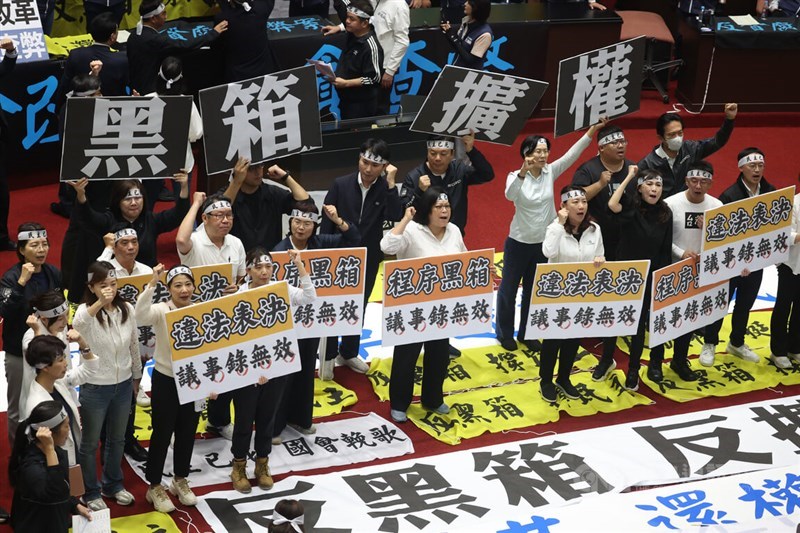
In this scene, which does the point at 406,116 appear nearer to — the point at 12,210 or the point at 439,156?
the point at 439,156

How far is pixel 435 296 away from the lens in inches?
303

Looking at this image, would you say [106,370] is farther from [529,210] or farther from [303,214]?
[529,210]

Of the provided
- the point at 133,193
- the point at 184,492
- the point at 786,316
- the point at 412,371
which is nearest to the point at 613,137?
the point at 786,316

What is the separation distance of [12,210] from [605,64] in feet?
17.5

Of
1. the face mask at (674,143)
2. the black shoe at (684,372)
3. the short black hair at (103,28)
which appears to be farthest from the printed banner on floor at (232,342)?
the short black hair at (103,28)

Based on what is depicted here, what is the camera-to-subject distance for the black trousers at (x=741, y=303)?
877 cm

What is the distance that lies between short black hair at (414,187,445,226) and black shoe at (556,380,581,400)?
1.62 m

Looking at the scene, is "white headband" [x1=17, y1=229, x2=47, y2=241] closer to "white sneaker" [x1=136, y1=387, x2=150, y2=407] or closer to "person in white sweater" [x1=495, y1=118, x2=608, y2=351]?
"white sneaker" [x1=136, y1=387, x2=150, y2=407]

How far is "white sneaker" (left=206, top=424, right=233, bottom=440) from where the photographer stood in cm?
763

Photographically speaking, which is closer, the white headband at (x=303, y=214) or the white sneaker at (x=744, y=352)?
the white headband at (x=303, y=214)

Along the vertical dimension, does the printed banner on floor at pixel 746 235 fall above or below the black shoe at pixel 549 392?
Answer: above

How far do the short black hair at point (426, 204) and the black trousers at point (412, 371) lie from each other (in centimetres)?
81

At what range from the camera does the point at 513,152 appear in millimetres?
12367

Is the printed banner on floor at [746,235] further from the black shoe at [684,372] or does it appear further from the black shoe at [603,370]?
the black shoe at [603,370]
